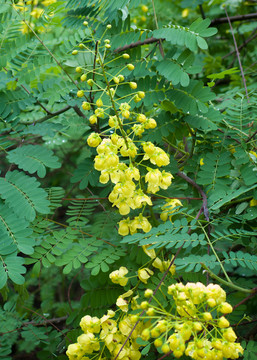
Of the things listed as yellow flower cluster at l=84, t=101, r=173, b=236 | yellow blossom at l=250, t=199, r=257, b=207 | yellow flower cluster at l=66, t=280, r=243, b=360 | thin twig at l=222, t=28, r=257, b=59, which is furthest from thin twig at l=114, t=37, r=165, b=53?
thin twig at l=222, t=28, r=257, b=59

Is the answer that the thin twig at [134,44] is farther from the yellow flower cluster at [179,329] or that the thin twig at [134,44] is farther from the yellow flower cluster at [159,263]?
the yellow flower cluster at [179,329]

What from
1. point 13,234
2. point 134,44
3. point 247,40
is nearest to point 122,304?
point 13,234

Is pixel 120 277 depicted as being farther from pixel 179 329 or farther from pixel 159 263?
pixel 179 329

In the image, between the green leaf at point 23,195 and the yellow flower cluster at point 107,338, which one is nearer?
the yellow flower cluster at point 107,338

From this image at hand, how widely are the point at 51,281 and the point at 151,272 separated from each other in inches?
51.3

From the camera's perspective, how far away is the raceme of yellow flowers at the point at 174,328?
37.1 inches

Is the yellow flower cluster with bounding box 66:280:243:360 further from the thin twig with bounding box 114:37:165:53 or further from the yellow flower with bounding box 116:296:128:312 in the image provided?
the thin twig with bounding box 114:37:165:53

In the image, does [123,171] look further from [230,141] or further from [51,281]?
[51,281]

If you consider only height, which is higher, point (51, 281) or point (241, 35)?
point (241, 35)

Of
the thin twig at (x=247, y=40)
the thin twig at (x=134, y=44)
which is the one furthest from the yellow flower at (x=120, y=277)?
the thin twig at (x=247, y=40)

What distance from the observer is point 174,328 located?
1056mm

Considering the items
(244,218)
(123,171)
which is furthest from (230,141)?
(123,171)

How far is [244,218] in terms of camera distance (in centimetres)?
131

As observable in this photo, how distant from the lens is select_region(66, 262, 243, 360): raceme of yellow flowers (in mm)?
942
